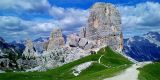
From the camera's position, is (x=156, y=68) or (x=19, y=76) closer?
(x=156, y=68)

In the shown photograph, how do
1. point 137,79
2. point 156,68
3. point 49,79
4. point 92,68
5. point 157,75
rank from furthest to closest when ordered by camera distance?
point 92,68 < point 49,79 < point 156,68 < point 157,75 < point 137,79

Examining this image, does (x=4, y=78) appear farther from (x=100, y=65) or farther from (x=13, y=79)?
(x=100, y=65)

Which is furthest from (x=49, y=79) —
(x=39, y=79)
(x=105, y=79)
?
(x=105, y=79)

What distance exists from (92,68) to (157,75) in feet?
226

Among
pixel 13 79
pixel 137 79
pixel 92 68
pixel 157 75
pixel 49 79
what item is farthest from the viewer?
pixel 92 68

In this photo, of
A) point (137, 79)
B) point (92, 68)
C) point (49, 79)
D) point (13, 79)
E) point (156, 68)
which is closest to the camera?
point (137, 79)

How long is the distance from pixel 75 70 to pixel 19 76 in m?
29.7

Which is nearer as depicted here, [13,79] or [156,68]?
[156,68]

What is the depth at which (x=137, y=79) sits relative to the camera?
3201 inches

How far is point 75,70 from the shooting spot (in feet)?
588

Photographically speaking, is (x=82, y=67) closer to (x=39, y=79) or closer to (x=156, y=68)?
(x=39, y=79)

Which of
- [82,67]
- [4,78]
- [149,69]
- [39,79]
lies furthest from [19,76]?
[149,69]

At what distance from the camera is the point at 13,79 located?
15462cm

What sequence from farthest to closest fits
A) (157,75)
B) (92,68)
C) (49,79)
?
(92,68) < (49,79) < (157,75)
